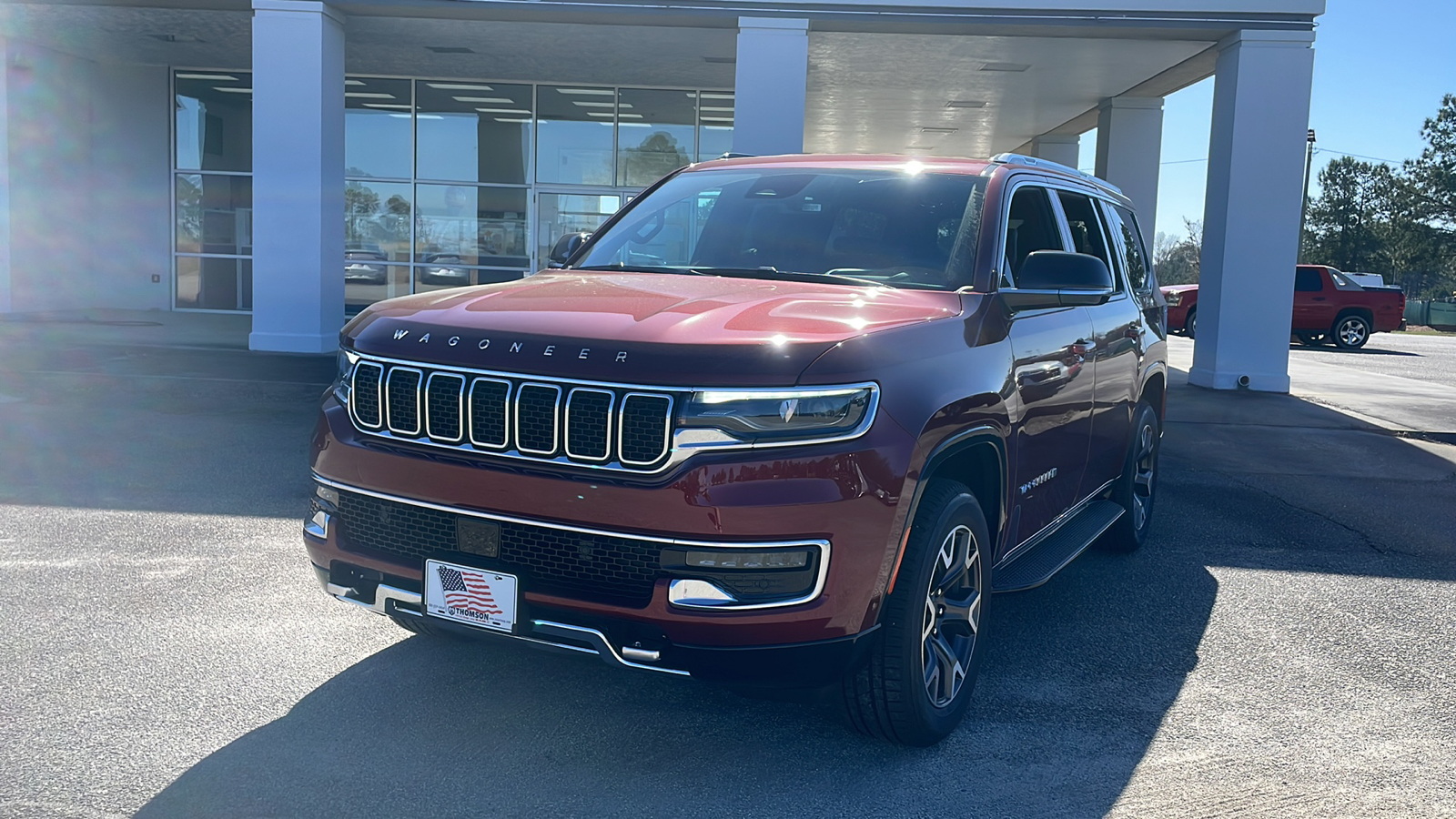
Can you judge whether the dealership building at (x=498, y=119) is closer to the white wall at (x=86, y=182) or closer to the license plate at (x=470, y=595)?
the white wall at (x=86, y=182)

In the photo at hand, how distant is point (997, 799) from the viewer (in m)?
3.39

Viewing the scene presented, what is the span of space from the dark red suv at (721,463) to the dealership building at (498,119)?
32.4 feet

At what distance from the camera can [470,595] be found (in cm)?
332

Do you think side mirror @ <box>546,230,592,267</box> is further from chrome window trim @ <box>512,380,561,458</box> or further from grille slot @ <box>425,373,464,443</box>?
chrome window trim @ <box>512,380,561,458</box>

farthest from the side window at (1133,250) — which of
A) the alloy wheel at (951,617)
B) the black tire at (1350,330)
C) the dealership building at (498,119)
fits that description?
the black tire at (1350,330)

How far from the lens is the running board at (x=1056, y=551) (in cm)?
436

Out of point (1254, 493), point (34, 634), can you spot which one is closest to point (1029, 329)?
point (34, 634)

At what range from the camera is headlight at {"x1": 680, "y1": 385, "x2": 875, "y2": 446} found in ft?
10.2

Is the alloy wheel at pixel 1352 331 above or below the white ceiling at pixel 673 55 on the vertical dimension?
below

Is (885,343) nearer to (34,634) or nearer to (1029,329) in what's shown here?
(1029,329)

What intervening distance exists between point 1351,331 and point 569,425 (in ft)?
91.4

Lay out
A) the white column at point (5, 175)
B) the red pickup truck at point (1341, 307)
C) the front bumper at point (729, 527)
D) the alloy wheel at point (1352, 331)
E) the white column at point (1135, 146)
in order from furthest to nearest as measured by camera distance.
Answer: the alloy wheel at point (1352, 331) < the red pickup truck at point (1341, 307) < the white column at point (1135, 146) < the white column at point (5, 175) < the front bumper at point (729, 527)

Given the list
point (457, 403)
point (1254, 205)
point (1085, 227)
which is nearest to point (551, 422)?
point (457, 403)

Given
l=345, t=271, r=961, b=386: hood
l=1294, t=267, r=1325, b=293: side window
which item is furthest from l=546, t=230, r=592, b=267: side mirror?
l=1294, t=267, r=1325, b=293: side window
